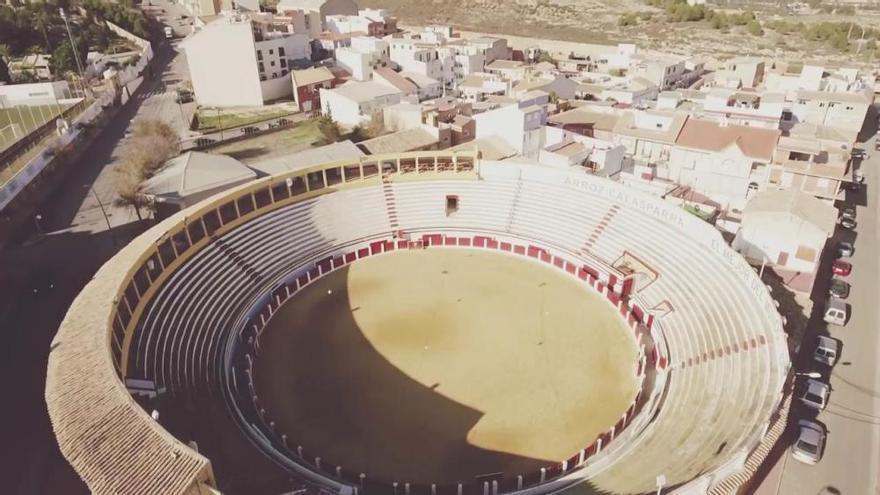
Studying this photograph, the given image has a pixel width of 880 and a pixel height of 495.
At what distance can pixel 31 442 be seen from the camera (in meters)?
23.8

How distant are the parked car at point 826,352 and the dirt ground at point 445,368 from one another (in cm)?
945

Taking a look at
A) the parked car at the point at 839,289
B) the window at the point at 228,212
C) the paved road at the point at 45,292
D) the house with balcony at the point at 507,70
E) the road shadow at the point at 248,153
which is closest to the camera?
the paved road at the point at 45,292

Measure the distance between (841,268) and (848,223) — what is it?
29.6 feet

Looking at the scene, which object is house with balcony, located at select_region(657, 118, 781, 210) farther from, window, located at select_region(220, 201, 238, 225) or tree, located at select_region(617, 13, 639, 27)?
tree, located at select_region(617, 13, 639, 27)

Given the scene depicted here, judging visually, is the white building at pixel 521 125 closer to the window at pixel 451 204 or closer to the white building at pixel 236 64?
the window at pixel 451 204

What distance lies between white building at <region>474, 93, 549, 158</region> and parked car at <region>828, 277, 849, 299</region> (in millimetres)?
24663

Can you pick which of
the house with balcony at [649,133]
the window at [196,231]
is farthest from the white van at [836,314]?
the window at [196,231]

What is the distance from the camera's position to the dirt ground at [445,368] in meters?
23.9

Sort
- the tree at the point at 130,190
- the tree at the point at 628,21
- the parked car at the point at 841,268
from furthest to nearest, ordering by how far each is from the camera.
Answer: the tree at the point at 628,21, the tree at the point at 130,190, the parked car at the point at 841,268

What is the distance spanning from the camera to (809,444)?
917 inches

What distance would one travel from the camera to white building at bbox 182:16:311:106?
6888 cm

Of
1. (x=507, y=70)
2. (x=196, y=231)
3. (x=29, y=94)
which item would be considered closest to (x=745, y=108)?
(x=507, y=70)

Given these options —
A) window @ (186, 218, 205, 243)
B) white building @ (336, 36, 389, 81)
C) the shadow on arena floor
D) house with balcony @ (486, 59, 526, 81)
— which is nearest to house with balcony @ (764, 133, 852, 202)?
the shadow on arena floor

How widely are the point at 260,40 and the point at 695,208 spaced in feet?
195
